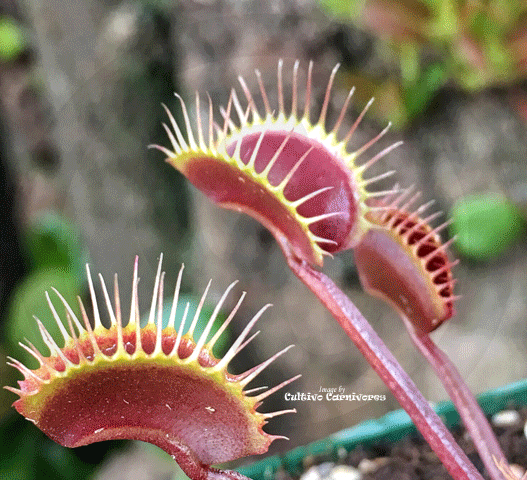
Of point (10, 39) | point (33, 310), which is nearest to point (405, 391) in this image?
point (33, 310)

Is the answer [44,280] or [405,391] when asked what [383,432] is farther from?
[44,280]

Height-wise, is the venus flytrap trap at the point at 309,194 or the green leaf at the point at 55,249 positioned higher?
the venus flytrap trap at the point at 309,194

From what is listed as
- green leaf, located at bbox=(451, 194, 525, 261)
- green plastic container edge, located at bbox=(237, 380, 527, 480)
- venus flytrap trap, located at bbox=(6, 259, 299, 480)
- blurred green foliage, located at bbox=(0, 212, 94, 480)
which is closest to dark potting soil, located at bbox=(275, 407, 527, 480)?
green plastic container edge, located at bbox=(237, 380, 527, 480)

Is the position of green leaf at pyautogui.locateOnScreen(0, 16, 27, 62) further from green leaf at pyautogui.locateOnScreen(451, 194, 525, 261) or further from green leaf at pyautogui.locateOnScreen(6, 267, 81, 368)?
green leaf at pyautogui.locateOnScreen(451, 194, 525, 261)

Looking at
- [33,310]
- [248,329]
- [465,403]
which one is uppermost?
[248,329]

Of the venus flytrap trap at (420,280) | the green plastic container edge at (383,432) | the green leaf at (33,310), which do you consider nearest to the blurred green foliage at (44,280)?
the green leaf at (33,310)

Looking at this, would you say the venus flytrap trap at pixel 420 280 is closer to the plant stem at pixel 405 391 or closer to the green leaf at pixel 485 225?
the plant stem at pixel 405 391

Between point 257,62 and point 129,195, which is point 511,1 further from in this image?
point 129,195
